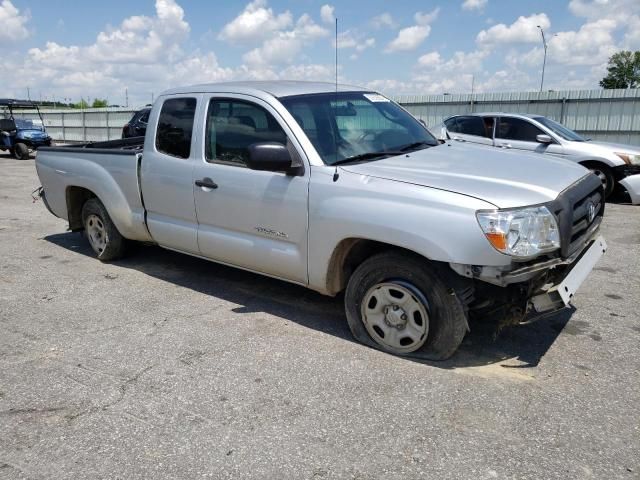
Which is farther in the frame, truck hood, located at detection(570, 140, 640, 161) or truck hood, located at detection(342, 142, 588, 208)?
truck hood, located at detection(570, 140, 640, 161)

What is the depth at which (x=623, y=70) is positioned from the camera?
6825cm

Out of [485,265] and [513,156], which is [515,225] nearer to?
[485,265]

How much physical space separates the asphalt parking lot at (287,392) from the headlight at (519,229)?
89 cm

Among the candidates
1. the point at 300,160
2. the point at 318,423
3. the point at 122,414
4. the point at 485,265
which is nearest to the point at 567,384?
the point at 485,265

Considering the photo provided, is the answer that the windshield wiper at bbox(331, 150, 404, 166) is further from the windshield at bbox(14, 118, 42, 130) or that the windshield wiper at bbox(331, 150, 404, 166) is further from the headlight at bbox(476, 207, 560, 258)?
the windshield at bbox(14, 118, 42, 130)

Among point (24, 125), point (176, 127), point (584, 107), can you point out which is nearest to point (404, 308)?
point (176, 127)

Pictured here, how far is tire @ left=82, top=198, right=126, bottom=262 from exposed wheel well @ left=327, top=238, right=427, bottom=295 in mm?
3095

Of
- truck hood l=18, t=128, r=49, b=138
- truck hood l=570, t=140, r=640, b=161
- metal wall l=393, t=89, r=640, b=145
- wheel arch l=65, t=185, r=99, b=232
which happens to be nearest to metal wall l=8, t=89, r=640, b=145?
metal wall l=393, t=89, r=640, b=145

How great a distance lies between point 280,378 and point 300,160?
158 cm

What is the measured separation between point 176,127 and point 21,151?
17.9 m

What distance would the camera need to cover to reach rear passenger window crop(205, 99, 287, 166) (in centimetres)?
438

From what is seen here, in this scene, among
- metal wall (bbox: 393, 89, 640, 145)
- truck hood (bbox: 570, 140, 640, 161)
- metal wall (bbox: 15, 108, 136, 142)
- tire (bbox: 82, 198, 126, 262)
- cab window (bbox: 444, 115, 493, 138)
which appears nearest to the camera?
tire (bbox: 82, 198, 126, 262)

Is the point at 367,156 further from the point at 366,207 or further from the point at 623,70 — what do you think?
the point at 623,70

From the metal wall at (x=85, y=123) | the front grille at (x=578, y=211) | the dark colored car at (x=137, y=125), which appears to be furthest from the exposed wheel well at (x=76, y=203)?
the metal wall at (x=85, y=123)
